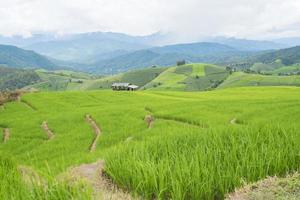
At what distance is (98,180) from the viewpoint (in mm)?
9258

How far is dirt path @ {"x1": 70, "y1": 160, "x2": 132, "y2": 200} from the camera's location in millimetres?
7664

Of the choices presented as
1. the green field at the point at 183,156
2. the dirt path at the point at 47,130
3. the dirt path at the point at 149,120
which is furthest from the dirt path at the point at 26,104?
the dirt path at the point at 149,120

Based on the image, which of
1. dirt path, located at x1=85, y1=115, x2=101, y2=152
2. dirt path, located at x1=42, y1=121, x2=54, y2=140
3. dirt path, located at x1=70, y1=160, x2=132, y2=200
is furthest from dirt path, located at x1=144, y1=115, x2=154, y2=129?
dirt path, located at x1=70, y1=160, x2=132, y2=200

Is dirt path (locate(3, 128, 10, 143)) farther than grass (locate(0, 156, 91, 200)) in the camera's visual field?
Yes

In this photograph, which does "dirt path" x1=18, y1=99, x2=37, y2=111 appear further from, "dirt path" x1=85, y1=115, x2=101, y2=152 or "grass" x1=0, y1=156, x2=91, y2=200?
"grass" x1=0, y1=156, x2=91, y2=200

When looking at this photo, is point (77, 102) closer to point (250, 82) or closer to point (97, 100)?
point (97, 100)

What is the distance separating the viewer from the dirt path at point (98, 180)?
7.66 metres

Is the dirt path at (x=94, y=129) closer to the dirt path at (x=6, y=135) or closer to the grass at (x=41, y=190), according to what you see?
the dirt path at (x=6, y=135)

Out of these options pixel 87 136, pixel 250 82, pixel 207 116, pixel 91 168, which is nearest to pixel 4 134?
pixel 87 136

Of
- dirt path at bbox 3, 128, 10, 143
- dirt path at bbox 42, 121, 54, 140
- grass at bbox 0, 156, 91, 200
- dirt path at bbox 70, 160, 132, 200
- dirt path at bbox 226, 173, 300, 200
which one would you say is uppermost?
grass at bbox 0, 156, 91, 200

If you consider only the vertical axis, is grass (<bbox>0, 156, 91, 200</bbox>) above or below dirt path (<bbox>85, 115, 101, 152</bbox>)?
above

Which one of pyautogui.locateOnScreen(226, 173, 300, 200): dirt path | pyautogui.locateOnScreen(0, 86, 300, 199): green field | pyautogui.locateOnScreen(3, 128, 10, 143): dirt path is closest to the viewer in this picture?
pyautogui.locateOnScreen(226, 173, 300, 200): dirt path

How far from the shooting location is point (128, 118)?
27.8m

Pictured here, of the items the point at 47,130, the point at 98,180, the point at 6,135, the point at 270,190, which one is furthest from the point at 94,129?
the point at 270,190
